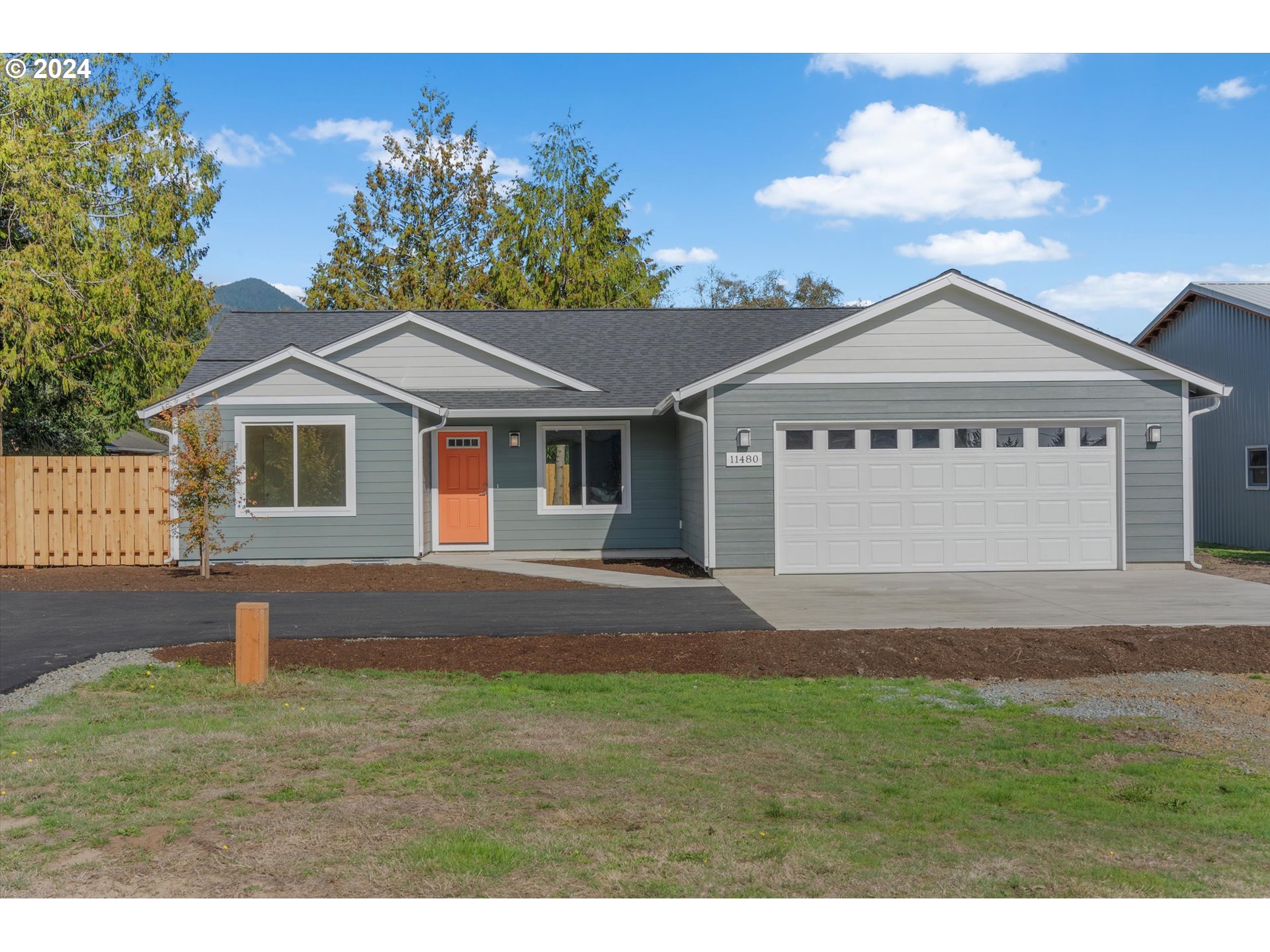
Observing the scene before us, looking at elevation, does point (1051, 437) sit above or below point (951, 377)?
below

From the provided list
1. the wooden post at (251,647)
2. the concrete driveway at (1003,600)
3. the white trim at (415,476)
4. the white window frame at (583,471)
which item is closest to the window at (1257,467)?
the concrete driveway at (1003,600)

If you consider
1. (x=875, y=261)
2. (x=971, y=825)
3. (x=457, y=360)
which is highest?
(x=875, y=261)

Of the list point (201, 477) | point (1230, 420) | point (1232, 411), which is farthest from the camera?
point (1230, 420)

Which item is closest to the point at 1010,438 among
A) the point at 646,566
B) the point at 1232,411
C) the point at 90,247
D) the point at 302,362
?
the point at 646,566

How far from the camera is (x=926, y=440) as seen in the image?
1619 cm

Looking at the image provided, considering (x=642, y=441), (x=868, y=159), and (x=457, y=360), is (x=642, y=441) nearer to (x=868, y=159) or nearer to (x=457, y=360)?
(x=457, y=360)

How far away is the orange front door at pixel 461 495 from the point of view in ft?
63.5

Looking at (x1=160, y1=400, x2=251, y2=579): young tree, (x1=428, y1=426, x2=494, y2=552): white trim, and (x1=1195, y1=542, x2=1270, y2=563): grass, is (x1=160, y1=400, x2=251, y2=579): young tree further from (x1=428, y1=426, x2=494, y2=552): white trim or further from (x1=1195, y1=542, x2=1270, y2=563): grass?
(x1=1195, y1=542, x2=1270, y2=563): grass

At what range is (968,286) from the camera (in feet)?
52.6

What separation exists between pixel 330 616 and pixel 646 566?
6.96 metres

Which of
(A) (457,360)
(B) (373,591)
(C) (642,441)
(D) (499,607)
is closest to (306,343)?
(A) (457,360)

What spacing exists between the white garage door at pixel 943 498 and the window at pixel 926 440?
14 millimetres

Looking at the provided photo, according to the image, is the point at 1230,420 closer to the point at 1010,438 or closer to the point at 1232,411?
the point at 1232,411

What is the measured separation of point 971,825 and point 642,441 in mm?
14916
